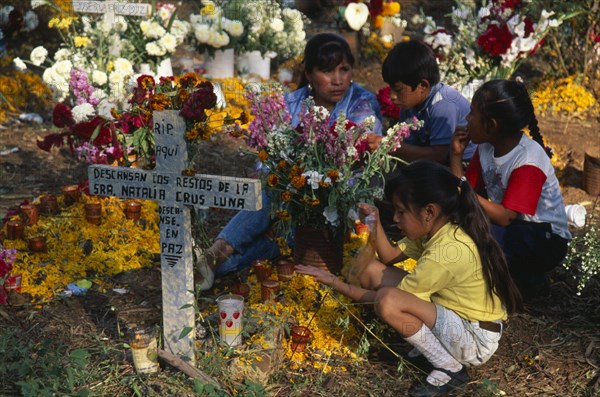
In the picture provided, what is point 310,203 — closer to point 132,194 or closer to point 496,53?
point 132,194

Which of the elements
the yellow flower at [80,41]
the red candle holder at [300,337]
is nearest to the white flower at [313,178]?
the red candle holder at [300,337]

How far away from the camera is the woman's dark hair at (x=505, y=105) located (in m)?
3.84

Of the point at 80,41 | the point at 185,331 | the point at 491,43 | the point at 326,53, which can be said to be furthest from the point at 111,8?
the point at 185,331

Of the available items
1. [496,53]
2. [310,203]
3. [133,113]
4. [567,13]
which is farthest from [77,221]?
[567,13]

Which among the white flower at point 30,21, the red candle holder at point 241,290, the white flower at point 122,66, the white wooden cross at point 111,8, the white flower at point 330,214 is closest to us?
the white flower at point 330,214

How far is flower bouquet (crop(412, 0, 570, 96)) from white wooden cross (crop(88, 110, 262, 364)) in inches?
189

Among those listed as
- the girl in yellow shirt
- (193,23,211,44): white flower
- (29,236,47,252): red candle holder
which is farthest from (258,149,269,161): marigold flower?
(193,23,211,44): white flower

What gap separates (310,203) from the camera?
3760 mm

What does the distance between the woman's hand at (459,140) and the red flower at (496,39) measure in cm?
336

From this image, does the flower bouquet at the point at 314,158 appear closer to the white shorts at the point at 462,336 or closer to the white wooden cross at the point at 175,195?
the white wooden cross at the point at 175,195

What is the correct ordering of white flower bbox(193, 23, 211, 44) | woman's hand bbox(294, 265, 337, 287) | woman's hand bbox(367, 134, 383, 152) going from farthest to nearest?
1. white flower bbox(193, 23, 211, 44)
2. woman's hand bbox(367, 134, 383, 152)
3. woman's hand bbox(294, 265, 337, 287)

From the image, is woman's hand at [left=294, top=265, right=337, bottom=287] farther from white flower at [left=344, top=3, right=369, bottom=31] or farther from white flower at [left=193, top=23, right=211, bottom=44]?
white flower at [left=344, top=3, right=369, bottom=31]

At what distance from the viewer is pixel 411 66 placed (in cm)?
441

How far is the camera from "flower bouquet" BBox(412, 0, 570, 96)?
7.25m
